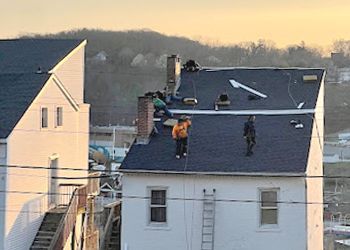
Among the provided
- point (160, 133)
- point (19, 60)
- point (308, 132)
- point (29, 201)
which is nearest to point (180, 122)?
point (160, 133)

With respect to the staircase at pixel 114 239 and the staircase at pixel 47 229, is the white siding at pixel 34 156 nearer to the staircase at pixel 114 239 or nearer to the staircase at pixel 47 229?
the staircase at pixel 47 229

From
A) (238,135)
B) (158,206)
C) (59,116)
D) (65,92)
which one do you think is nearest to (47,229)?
(59,116)

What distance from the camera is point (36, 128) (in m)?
28.5

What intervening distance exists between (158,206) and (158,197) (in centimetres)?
30

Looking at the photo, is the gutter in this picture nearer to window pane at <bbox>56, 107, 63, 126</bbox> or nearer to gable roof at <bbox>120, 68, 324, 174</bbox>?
gable roof at <bbox>120, 68, 324, 174</bbox>

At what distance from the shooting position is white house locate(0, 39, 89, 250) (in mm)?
26469

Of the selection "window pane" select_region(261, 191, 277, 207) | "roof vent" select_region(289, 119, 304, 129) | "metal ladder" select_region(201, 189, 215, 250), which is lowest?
"metal ladder" select_region(201, 189, 215, 250)

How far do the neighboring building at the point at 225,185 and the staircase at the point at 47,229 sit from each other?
12.6ft

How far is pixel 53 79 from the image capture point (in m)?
29.9

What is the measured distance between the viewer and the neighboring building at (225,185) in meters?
25.0

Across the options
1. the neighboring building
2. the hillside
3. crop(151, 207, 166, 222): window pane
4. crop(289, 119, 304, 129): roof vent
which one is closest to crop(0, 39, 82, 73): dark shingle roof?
the neighboring building

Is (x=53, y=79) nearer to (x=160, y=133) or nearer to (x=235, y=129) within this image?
(x=160, y=133)

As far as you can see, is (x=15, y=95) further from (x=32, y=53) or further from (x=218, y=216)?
(x=218, y=216)

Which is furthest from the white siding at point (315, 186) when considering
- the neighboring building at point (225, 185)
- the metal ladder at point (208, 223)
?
the metal ladder at point (208, 223)
